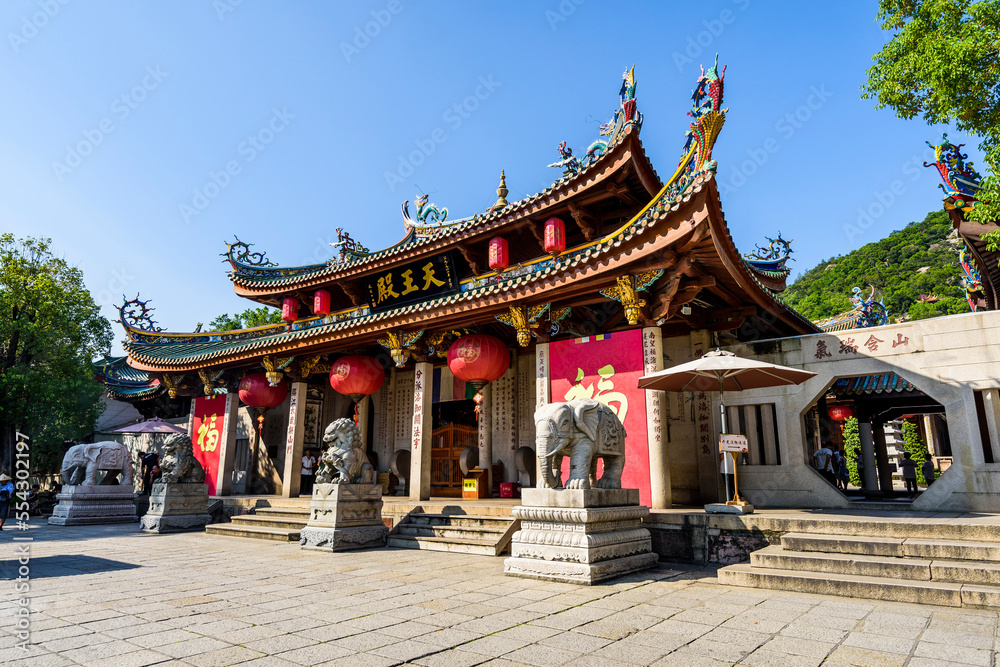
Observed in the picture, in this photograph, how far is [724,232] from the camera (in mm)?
7609

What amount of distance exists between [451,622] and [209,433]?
13274mm

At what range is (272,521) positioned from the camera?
34.6ft

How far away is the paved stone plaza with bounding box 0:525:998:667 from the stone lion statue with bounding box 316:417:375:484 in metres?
2.33

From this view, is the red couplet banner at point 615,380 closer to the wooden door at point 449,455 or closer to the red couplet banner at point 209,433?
the wooden door at point 449,455

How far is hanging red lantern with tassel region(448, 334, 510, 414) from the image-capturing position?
10359mm

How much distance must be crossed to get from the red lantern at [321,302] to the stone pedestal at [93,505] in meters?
6.32

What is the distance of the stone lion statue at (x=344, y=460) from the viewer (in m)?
8.78

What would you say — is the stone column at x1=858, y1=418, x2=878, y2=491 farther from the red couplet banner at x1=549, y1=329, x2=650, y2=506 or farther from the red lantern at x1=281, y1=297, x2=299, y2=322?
the red lantern at x1=281, y1=297, x2=299, y2=322

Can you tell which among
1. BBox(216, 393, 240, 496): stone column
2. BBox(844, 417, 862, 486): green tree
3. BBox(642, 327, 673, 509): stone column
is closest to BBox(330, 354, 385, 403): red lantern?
BBox(216, 393, 240, 496): stone column

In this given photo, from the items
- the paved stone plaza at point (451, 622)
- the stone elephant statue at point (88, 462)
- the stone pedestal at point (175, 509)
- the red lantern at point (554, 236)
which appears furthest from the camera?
the stone elephant statue at point (88, 462)

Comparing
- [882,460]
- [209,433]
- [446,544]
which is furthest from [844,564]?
[209,433]

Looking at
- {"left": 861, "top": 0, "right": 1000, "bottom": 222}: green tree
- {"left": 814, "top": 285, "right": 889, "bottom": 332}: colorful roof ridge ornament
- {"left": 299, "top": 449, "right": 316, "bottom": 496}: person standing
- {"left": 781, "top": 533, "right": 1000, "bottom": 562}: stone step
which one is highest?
{"left": 861, "top": 0, "right": 1000, "bottom": 222}: green tree

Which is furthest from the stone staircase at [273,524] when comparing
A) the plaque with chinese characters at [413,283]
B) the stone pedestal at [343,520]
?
the plaque with chinese characters at [413,283]

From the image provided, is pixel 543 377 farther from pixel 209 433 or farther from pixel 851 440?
pixel 851 440
